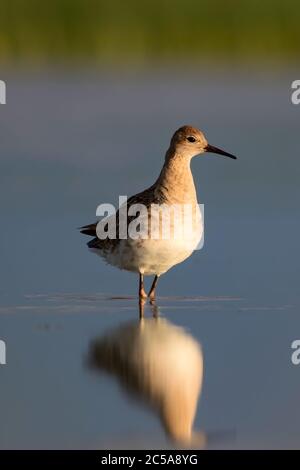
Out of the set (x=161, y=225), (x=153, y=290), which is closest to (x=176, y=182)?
(x=161, y=225)

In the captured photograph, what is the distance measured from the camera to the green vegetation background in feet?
87.8

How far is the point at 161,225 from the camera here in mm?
10570

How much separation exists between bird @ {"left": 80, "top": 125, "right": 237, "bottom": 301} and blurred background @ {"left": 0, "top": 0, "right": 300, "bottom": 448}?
33 cm

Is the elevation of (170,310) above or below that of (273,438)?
above

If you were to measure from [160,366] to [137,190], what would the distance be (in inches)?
281

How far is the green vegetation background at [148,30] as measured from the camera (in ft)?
87.8

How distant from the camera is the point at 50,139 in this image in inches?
760

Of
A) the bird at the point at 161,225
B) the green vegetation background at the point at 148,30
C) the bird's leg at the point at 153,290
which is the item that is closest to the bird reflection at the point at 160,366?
the bird at the point at 161,225

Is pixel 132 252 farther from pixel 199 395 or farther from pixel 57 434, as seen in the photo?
pixel 57 434

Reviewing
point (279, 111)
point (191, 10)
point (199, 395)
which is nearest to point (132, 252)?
point (199, 395)

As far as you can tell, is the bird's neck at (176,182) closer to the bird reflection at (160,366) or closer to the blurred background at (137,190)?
the blurred background at (137,190)

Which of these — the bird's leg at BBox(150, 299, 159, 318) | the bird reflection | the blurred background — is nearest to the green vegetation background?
the blurred background

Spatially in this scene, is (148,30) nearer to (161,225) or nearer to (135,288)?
(135,288)

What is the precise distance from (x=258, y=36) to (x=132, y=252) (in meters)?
17.9
